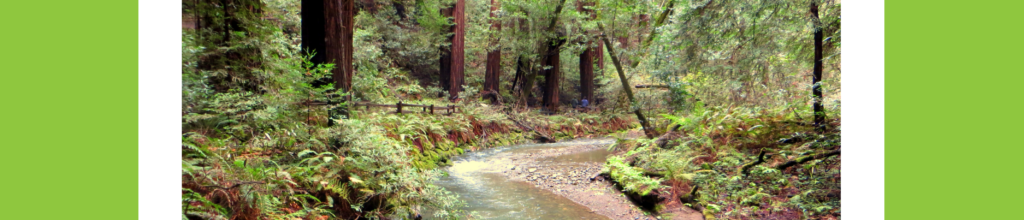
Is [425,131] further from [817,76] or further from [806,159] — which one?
[817,76]

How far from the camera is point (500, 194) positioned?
20.8 feet

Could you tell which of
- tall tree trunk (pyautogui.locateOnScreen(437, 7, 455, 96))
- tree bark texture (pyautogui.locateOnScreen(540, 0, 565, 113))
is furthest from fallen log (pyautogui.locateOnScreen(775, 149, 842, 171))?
tall tree trunk (pyautogui.locateOnScreen(437, 7, 455, 96))

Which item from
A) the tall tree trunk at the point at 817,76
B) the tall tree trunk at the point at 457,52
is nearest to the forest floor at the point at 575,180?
the tall tree trunk at the point at 817,76

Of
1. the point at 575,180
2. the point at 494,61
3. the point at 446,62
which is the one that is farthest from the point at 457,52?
the point at 575,180

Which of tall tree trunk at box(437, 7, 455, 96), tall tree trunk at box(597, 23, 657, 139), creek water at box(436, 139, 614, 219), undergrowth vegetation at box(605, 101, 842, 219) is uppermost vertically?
tall tree trunk at box(437, 7, 455, 96)

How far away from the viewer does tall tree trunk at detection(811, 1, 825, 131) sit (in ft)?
15.0

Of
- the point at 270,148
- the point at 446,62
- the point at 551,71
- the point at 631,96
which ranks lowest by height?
the point at 270,148

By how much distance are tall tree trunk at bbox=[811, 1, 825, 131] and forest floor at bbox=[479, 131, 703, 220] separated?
5.40 ft

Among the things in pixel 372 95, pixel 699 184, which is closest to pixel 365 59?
pixel 372 95

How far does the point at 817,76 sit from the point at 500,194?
418 centimetres

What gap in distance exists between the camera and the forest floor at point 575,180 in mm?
5371

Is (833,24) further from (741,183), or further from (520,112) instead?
(520,112)
